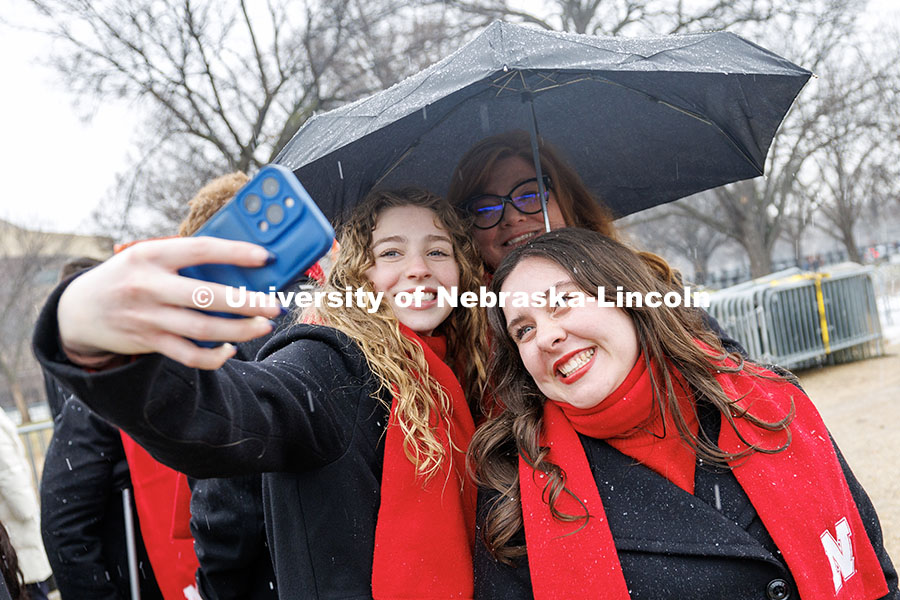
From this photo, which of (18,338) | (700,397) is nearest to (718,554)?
(700,397)

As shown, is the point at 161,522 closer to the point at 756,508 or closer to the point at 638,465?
the point at 638,465

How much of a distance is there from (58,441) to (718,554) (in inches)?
104

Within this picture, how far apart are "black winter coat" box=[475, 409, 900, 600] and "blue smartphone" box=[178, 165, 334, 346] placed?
1.23 metres

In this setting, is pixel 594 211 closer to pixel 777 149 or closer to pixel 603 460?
pixel 603 460

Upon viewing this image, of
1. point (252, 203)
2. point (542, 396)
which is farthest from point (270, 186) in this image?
point (542, 396)

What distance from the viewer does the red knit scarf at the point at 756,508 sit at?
75.3 inches

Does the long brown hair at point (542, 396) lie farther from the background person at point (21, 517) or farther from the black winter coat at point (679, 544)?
the background person at point (21, 517)

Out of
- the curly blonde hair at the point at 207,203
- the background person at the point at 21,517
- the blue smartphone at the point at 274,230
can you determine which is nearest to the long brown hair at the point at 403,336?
the blue smartphone at the point at 274,230

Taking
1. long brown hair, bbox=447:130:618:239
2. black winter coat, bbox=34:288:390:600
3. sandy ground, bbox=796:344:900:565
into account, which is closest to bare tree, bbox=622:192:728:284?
sandy ground, bbox=796:344:900:565

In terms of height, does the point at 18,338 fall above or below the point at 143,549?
above

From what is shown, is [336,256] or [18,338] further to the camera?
[18,338]

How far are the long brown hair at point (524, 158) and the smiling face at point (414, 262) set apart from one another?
0.43m

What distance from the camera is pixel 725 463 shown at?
6.89 ft

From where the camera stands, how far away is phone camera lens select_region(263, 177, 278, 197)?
3.66 ft
